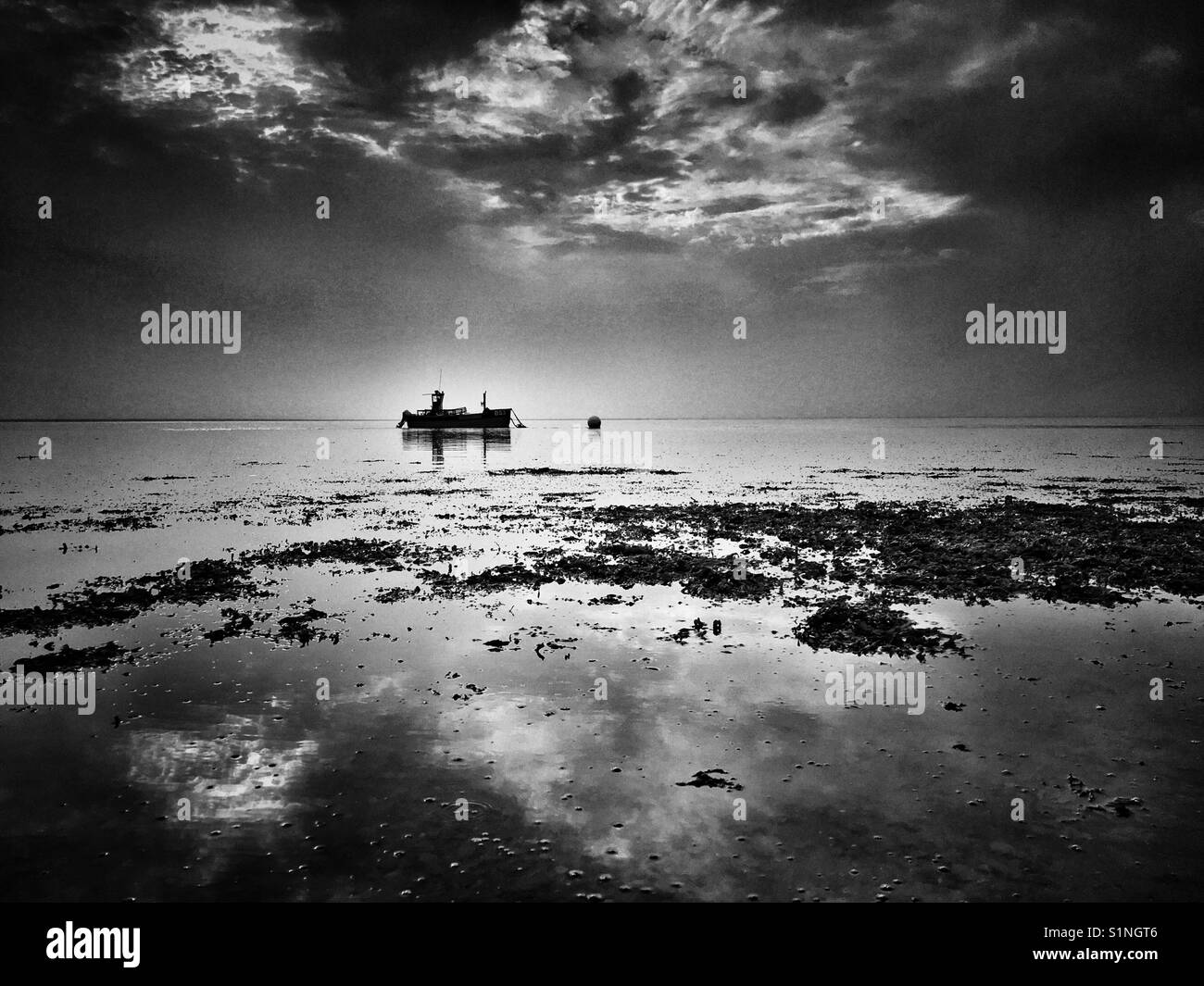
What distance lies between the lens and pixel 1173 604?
46.9ft

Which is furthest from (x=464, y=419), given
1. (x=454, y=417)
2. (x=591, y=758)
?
(x=591, y=758)

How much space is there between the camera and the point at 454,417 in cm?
14325

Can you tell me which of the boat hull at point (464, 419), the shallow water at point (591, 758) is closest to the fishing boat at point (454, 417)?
the boat hull at point (464, 419)

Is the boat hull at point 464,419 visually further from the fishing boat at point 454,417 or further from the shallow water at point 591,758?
the shallow water at point 591,758

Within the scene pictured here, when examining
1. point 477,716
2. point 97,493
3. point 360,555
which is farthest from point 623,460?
point 477,716

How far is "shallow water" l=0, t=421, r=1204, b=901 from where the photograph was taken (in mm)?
5930

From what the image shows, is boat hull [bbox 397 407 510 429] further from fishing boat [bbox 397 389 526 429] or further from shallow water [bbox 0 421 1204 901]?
shallow water [bbox 0 421 1204 901]

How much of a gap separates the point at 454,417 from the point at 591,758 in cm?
14041

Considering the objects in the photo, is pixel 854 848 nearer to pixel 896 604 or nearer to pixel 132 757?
pixel 132 757

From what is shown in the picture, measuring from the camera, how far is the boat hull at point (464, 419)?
143 m

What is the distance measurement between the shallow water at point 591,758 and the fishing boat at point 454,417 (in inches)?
5061

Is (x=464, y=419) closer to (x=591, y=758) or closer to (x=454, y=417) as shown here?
(x=454, y=417)

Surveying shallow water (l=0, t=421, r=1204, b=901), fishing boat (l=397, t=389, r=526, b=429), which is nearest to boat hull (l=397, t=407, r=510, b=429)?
fishing boat (l=397, t=389, r=526, b=429)

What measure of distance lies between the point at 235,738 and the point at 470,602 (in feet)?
22.9
